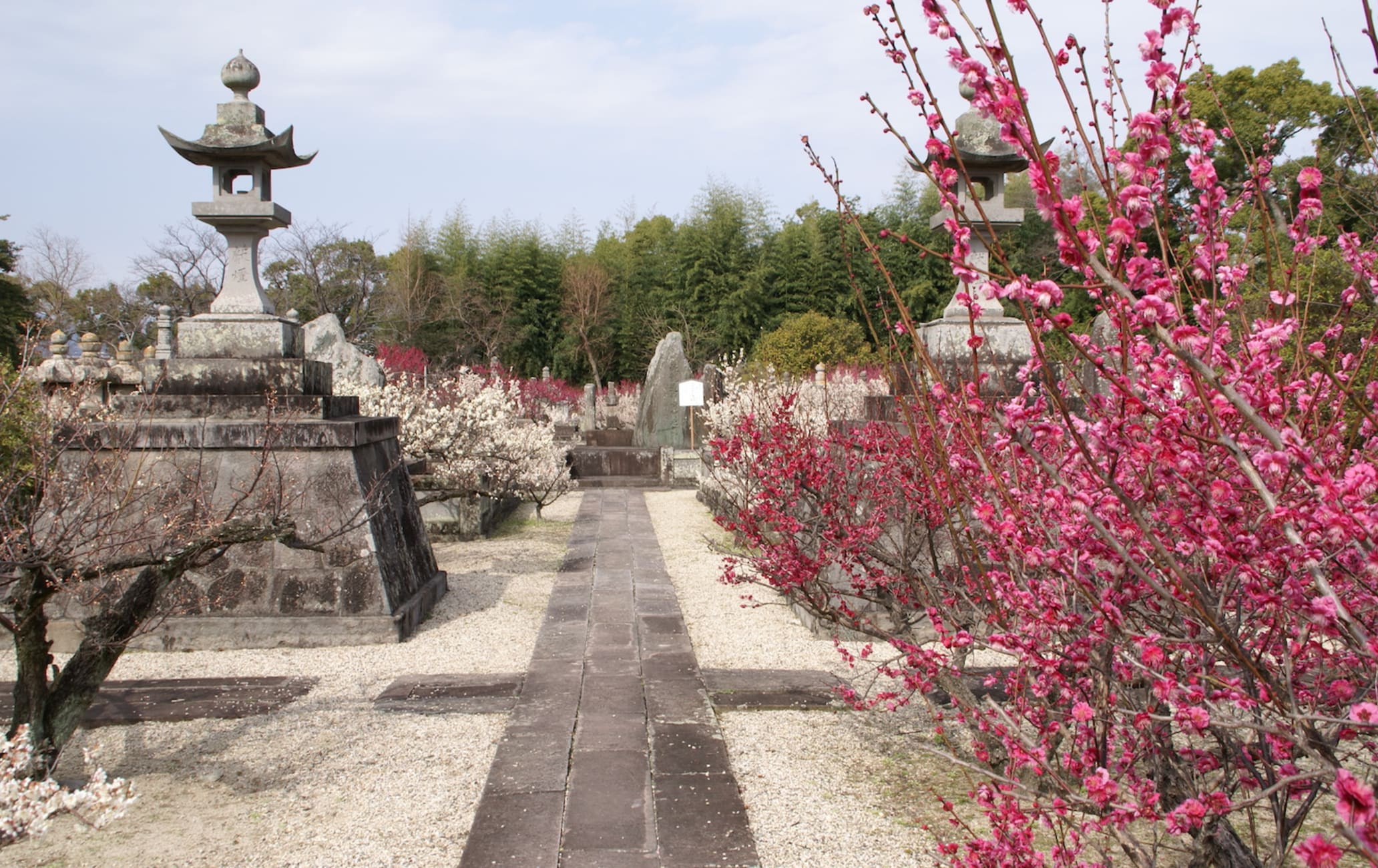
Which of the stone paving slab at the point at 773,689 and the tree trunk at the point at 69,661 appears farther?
the stone paving slab at the point at 773,689

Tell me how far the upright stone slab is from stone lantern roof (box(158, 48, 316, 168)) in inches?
465

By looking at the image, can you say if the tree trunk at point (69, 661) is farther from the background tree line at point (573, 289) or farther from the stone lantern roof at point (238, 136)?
the background tree line at point (573, 289)

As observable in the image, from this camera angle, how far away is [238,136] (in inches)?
241

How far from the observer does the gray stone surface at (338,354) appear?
13.1 m

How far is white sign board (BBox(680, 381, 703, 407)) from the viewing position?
53.3ft

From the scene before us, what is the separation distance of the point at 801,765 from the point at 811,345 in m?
20.2

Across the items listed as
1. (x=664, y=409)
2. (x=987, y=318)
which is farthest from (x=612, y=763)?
(x=664, y=409)

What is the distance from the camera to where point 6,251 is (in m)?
21.2

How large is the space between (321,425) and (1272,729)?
531 cm

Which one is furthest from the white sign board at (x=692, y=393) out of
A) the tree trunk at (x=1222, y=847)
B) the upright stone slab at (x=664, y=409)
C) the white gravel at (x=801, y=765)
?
the tree trunk at (x=1222, y=847)

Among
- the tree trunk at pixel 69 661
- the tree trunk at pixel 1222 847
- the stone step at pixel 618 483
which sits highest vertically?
the tree trunk at pixel 69 661

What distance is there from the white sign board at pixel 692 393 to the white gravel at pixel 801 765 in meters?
9.76

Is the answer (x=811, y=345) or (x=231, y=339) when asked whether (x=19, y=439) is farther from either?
(x=811, y=345)

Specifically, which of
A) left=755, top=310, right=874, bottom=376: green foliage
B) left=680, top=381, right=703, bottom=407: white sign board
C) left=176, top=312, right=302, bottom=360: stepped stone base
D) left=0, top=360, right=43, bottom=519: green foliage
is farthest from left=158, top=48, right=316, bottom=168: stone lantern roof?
left=755, top=310, right=874, bottom=376: green foliage
